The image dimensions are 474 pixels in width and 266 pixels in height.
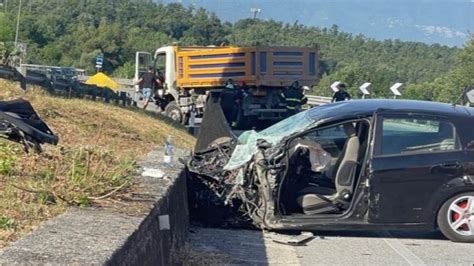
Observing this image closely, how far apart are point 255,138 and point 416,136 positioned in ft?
5.70

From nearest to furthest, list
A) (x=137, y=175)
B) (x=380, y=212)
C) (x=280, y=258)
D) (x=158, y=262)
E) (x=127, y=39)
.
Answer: (x=158, y=262) < (x=137, y=175) < (x=280, y=258) < (x=380, y=212) < (x=127, y=39)

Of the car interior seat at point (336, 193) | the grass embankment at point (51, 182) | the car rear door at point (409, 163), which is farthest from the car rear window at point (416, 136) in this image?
the grass embankment at point (51, 182)

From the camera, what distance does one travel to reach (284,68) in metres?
30.6

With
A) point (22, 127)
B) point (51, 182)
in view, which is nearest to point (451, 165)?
point (51, 182)

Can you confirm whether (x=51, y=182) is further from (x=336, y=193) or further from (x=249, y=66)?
(x=249, y=66)

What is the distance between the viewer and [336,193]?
9.72 m

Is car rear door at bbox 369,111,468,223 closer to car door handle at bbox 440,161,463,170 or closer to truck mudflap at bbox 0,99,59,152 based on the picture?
car door handle at bbox 440,161,463,170

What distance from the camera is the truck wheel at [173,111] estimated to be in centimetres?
3199

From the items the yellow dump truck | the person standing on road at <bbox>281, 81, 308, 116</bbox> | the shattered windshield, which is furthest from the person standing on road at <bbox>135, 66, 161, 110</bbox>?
the shattered windshield

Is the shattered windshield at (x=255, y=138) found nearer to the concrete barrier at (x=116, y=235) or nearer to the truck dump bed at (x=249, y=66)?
the concrete barrier at (x=116, y=235)

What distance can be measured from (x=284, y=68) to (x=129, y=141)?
17.0m

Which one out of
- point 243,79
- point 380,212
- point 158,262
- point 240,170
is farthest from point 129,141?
point 243,79

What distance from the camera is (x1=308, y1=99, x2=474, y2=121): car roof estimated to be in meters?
9.88

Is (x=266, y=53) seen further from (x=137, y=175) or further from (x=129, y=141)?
(x=137, y=175)
